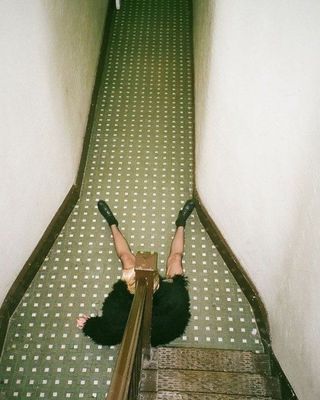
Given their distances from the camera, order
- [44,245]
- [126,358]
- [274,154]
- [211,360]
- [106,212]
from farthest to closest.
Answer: [106,212], [44,245], [211,360], [274,154], [126,358]

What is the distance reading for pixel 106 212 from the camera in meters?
4.12

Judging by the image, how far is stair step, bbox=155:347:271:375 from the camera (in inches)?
124

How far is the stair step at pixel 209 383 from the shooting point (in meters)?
2.95

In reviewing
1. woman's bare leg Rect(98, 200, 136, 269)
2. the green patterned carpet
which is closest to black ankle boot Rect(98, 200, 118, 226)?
woman's bare leg Rect(98, 200, 136, 269)

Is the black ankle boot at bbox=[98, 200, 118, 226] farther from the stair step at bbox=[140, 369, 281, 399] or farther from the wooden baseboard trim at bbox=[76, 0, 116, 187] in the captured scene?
the stair step at bbox=[140, 369, 281, 399]

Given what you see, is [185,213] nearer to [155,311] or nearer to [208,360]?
[155,311]

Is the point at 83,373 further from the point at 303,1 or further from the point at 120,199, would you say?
the point at 303,1

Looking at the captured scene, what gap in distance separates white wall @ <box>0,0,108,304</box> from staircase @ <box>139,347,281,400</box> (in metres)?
1.54

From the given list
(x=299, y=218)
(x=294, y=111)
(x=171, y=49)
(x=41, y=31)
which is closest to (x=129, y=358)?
(x=299, y=218)

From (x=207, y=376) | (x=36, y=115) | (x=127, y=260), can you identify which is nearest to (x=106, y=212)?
(x=127, y=260)

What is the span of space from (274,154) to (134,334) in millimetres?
1593

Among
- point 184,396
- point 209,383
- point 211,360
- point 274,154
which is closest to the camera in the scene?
point 274,154

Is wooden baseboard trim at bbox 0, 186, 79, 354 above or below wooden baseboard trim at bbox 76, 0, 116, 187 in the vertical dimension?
below

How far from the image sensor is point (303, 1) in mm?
1947
